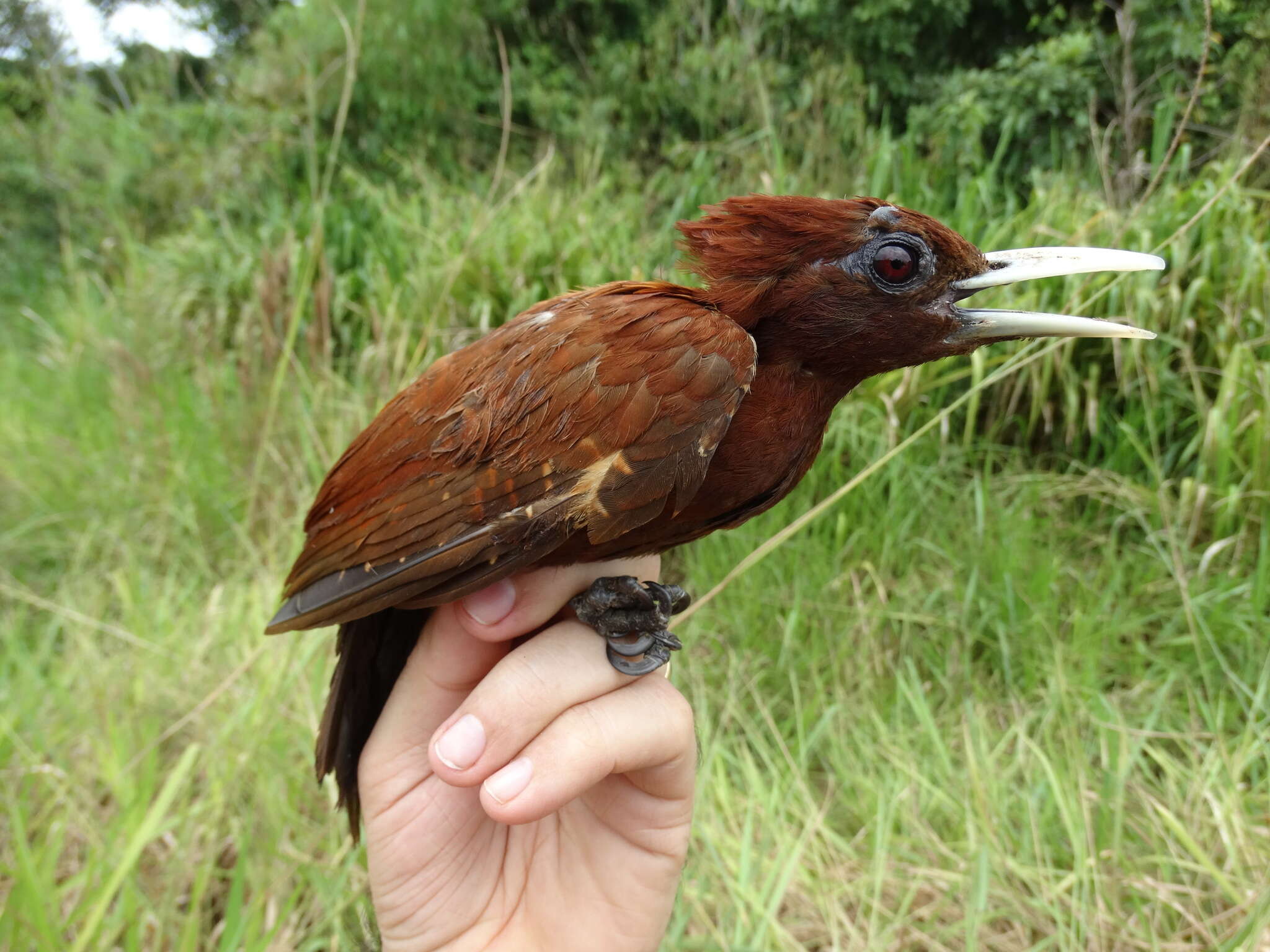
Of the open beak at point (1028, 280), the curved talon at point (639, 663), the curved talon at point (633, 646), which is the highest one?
the open beak at point (1028, 280)

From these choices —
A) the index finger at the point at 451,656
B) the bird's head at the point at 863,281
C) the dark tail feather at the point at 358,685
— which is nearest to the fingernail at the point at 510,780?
the index finger at the point at 451,656

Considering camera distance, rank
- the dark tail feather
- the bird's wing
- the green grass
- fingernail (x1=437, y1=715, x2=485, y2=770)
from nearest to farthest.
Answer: the bird's wing → fingernail (x1=437, y1=715, x2=485, y2=770) → the dark tail feather → the green grass

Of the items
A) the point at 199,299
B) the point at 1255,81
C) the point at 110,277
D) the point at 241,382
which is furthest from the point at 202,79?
the point at 1255,81

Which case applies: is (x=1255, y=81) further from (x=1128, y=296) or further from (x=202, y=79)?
(x=202, y=79)

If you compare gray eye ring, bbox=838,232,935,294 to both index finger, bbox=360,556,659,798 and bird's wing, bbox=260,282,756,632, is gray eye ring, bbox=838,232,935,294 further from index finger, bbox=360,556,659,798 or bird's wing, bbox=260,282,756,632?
index finger, bbox=360,556,659,798

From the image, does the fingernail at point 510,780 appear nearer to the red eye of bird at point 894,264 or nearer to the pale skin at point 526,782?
the pale skin at point 526,782

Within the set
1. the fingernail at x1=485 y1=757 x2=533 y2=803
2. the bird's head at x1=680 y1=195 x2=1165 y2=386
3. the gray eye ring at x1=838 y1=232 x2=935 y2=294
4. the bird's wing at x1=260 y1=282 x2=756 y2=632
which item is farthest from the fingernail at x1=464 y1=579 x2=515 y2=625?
the gray eye ring at x1=838 y1=232 x2=935 y2=294

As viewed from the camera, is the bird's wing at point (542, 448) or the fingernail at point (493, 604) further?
the fingernail at point (493, 604)

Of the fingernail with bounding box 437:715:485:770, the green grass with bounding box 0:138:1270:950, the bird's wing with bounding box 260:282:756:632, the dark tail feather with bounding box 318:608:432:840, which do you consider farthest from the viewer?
the green grass with bounding box 0:138:1270:950
